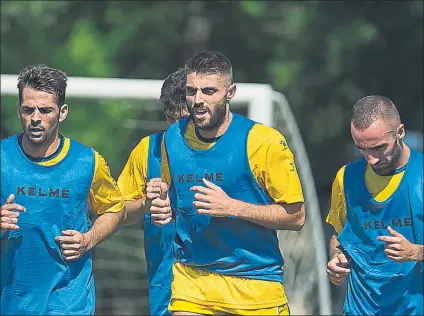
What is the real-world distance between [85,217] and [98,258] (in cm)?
717

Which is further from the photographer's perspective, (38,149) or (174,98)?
(174,98)

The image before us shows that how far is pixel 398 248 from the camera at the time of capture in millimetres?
6312

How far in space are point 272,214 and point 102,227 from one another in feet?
3.55

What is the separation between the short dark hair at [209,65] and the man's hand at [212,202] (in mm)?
719

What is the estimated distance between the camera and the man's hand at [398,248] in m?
6.32

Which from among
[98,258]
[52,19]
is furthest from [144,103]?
[52,19]

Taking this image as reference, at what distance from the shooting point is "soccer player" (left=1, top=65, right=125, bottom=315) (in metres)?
6.76

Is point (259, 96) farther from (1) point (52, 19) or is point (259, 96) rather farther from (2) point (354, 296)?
(1) point (52, 19)

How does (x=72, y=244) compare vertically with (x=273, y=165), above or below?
below

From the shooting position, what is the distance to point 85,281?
6879 mm

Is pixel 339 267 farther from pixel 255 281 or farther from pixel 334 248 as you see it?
pixel 255 281

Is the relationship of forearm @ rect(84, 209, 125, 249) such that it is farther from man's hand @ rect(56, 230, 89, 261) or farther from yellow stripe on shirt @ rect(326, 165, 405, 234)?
yellow stripe on shirt @ rect(326, 165, 405, 234)

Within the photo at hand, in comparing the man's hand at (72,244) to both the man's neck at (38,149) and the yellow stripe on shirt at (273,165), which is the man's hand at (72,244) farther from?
the yellow stripe on shirt at (273,165)

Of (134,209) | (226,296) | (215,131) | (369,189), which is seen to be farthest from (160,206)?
(369,189)
